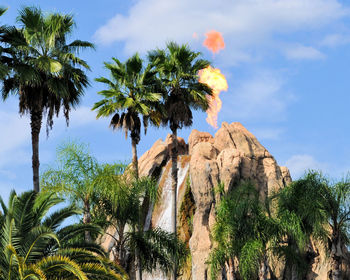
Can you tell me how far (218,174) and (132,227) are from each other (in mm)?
11174

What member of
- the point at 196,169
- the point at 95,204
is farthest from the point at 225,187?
the point at 95,204

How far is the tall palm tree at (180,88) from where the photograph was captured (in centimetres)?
4059

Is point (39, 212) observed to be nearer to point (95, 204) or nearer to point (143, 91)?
point (95, 204)

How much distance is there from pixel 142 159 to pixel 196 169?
1134 centimetres

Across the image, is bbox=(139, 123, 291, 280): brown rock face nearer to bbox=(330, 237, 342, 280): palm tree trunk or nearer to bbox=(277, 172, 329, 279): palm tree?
bbox=(277, 172, 329, 279): palm tree

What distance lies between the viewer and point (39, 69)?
1307 inches

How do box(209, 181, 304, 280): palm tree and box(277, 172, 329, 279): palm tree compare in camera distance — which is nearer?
box(277, 172, 329, 279): palm tree

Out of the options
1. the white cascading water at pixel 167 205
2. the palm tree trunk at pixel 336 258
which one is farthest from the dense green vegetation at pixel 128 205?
the white cascading water at pixel 167 205

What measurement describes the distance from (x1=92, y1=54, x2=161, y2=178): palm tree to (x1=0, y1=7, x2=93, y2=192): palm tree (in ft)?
22.3

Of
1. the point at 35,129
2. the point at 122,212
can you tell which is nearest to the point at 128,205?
the point at 122,212

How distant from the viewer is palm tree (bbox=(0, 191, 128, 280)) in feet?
74.3

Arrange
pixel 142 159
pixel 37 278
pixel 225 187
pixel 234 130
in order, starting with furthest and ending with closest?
pixel 142 159, pixel 234 130, pixel 225 187, pixel 37 278

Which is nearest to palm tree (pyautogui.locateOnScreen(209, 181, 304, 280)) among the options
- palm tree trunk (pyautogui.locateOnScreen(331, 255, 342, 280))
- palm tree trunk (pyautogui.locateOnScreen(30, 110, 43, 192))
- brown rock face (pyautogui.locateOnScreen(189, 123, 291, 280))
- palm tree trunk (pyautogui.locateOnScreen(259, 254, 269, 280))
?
palm tree trunk (pyautogui.locateOnScreen(259, 254, 269, 280))

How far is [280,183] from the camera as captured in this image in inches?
1661
